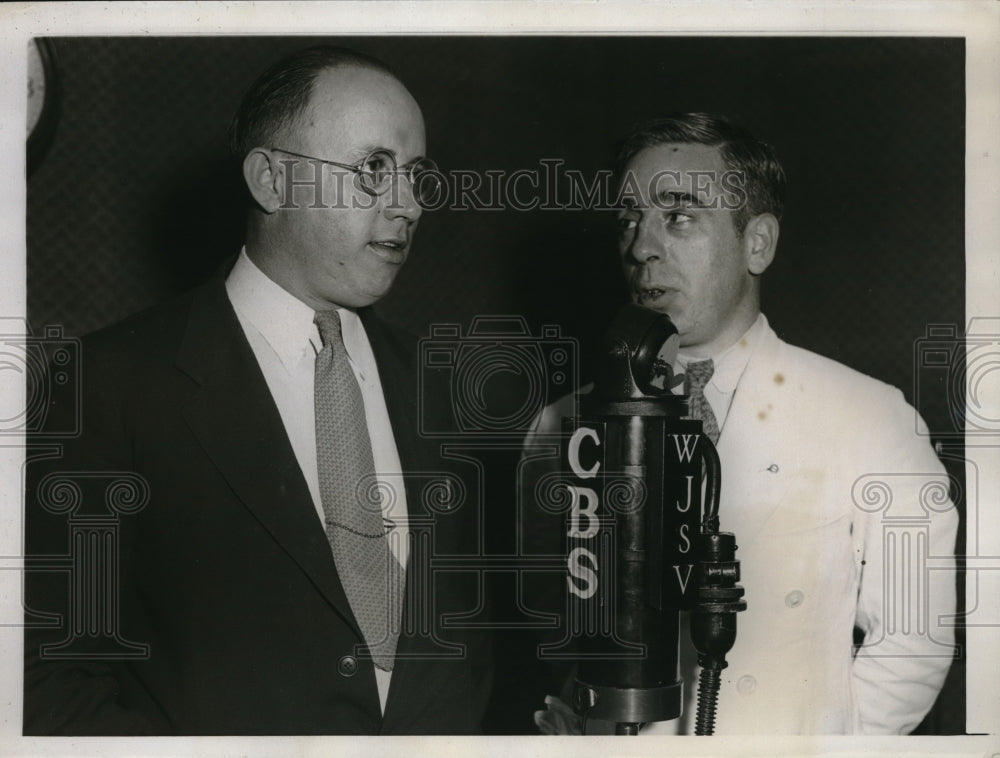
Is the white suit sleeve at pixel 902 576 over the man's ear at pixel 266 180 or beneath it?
beneath

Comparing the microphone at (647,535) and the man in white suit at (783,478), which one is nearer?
the microphone at (647,535)

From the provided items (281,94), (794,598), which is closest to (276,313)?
(281,94)

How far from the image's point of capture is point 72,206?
1411 millimetres

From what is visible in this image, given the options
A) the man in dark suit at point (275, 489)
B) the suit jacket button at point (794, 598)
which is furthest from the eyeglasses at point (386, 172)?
the suit jacket button at point (794, 598)

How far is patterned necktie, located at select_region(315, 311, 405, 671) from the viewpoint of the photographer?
134cm

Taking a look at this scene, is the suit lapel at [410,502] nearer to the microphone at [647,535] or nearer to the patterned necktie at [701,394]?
the microphone at [647,535]

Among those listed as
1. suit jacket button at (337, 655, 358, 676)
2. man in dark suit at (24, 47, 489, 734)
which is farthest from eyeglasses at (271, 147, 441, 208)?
suit jacket button at (337, 655, 358, 676)

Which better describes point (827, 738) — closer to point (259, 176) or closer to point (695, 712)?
point (695, 712)

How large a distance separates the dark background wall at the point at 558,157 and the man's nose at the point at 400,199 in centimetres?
3

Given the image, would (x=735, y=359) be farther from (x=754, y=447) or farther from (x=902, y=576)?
(x=902, y=576)

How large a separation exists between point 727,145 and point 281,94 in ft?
1.96

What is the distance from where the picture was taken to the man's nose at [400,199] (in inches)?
53.5

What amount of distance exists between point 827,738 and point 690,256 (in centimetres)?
67

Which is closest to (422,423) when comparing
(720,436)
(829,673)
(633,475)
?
(633,475)
